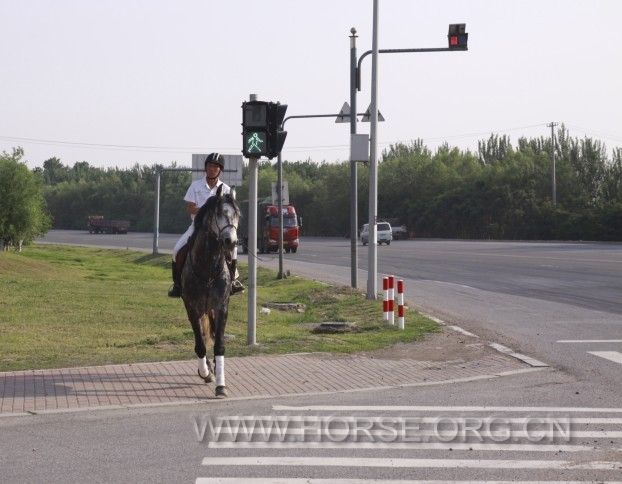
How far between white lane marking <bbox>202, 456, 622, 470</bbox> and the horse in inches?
118

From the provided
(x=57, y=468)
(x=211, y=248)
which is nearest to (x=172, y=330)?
(x=211, y=248)

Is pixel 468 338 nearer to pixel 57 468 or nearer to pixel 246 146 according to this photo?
pixel 246 146

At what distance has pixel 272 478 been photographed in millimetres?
7168

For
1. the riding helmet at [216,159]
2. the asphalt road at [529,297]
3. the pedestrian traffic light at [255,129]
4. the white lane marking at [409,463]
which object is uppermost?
the pedestrian traffic light at [255,129]

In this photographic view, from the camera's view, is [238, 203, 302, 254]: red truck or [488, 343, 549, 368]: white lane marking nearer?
[488, 343, 549, 368]: white lane marking

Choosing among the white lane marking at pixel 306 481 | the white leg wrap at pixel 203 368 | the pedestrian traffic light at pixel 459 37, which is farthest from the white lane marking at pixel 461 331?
the white lane marking at pixel 306 481

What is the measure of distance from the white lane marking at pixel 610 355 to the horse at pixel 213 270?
537 centimetres

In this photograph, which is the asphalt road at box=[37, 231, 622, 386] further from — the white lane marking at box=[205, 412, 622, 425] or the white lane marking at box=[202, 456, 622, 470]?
the white lane marking at box=[202, 456, 622, 470]

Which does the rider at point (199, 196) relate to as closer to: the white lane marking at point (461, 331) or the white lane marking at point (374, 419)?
the white lane marking at point (374, 419)

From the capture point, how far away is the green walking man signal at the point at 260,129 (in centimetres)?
1384

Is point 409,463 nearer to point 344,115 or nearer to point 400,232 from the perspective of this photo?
point 344,115

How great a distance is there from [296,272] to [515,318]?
62.5ft

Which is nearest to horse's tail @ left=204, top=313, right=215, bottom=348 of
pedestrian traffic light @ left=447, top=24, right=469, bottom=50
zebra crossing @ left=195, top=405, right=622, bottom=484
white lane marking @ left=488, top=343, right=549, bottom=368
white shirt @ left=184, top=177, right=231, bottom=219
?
white shirt @ left=184, top=177, right=231, bottom=219

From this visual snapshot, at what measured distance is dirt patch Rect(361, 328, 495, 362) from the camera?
14.0 metres
